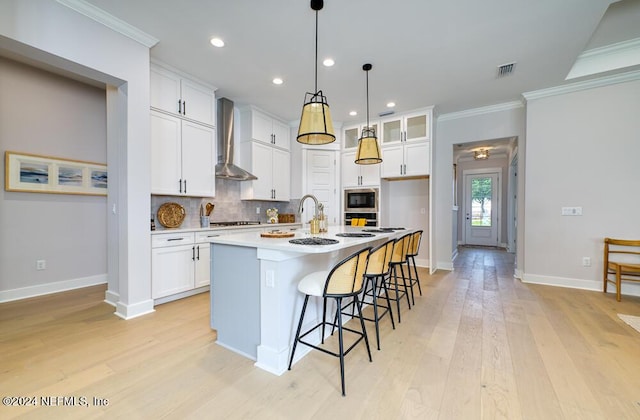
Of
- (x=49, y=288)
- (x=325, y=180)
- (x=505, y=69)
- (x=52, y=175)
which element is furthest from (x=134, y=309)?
(x=505, y=69)

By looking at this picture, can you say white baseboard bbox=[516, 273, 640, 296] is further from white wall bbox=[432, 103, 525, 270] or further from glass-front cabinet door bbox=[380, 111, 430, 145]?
glass-front cabinet door bbox=[380, 111, 430, 145]

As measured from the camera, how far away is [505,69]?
134 inches

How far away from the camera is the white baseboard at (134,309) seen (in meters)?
2.73

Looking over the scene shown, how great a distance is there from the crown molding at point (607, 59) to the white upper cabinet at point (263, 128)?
4.44 metres

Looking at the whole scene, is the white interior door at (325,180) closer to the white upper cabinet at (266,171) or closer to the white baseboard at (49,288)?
the white upper cabinet at (266,171)

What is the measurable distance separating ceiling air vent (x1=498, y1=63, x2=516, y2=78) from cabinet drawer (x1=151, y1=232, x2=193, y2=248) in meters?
4.50

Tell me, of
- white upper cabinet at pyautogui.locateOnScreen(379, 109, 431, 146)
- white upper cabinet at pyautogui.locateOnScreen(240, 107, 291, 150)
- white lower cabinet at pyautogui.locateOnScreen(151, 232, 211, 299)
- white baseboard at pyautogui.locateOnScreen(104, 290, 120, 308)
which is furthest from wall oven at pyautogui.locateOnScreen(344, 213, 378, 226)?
white baseboard at pyautogui.locateOnScreen(104, 290, 120, 308)

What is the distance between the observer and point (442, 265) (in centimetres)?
510

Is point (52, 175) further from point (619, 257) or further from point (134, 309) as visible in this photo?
point (619, 257)

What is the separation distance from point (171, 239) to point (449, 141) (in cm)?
498

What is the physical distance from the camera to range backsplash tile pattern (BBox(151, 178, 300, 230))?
12.3 feet

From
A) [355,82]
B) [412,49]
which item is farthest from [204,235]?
[412,49]

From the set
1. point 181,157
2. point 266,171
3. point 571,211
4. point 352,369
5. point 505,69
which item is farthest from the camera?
point 266,171

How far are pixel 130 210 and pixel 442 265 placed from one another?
199 inches
